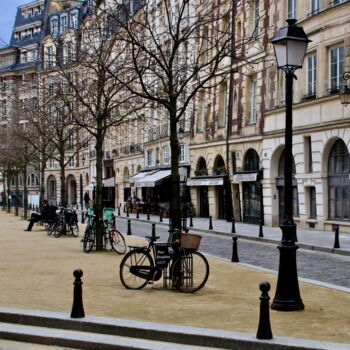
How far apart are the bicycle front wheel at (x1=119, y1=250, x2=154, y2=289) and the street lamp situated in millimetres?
2632

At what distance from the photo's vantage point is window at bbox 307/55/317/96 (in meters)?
28.1

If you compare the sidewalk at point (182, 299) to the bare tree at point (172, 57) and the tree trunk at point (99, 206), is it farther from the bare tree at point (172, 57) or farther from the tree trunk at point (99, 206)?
the tree trunk at point (99, 206)

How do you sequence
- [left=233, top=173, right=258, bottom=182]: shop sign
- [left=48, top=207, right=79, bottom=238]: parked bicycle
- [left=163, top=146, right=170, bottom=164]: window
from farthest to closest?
[left=163, top=146, right=170, bottom=164]: window
[left=233, top=173, right=258, bottom=182]: shop sign
[left=48, top=207, right=79, bottom=238]: parked bicycle

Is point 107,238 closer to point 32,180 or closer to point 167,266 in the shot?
point 167,266

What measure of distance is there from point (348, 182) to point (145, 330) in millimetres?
19384

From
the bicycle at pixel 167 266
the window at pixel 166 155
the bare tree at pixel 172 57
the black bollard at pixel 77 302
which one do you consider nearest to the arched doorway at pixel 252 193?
the bare tree at pixel 172 57

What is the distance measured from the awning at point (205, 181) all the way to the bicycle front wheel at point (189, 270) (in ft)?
82.4

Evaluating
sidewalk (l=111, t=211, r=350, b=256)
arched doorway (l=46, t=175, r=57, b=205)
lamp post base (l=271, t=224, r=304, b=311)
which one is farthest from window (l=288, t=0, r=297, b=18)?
arched doorway (l=46, t=175, r=57, b=205)

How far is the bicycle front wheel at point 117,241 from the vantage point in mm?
18734

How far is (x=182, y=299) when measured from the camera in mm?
10555

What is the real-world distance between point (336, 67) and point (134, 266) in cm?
1776

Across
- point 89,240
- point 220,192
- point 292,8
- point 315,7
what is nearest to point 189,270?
point 89,240

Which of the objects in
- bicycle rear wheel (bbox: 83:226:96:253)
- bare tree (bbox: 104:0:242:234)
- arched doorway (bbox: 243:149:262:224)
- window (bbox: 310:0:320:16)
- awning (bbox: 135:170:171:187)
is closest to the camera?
bare tree (bbox: 104:0:242:234)

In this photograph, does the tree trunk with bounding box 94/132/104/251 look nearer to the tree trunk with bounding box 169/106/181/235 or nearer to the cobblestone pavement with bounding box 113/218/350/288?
the cobblestone pavement with bounding box 113/218/350/288
